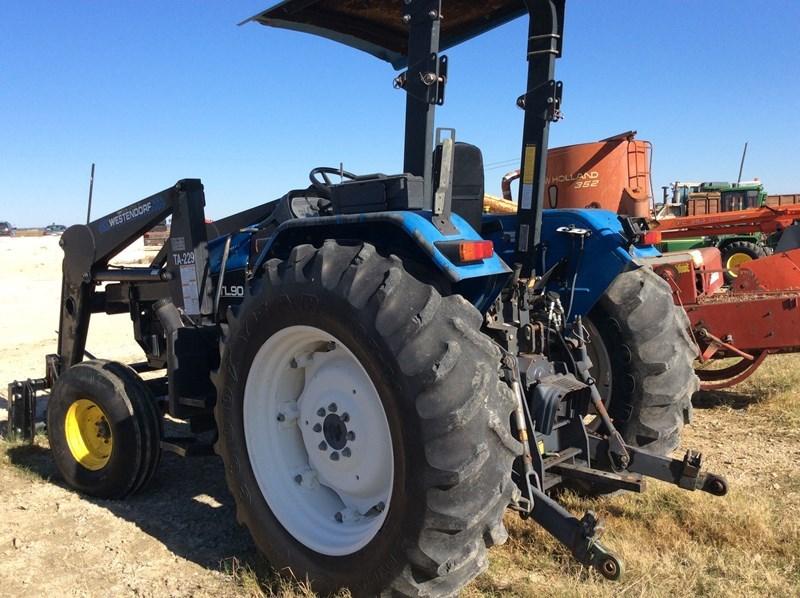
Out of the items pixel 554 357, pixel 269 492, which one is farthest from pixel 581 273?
pixel 269 492

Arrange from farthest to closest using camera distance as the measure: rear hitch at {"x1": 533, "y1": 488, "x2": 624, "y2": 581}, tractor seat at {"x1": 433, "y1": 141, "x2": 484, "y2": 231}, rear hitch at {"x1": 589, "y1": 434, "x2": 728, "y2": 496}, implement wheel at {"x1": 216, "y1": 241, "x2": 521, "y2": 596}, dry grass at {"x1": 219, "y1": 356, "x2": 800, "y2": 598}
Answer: tractor seat at {"x1": 433, "y1": 141, "x2": 484, "y2": 231} < rear hitch at {"x1": 589, "y1": 434, "x2": 728, "y2": 496} < dry grass at {"x1": 219, "y1": 356, "x2": 800, "y2": 598} < rear hitch at {"x1": 533, "y1": 488, "x2": 624, "y2": 581} < implement wheel at {"x1": 216, "y1": 241, "x2": 521, "y2": 596}

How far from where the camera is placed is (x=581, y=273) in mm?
3865

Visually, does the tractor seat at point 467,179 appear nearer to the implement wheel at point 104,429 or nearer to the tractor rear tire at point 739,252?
the implement wheel at point 104,429

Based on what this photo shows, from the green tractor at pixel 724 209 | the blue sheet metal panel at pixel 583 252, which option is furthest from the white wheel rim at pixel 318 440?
the green tractor at pixel 724 209

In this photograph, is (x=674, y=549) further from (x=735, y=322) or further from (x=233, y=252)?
(x=735, y=322)

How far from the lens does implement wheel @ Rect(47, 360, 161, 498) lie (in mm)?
4027

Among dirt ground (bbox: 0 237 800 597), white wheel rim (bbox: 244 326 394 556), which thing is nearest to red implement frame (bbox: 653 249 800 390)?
dirt ground (bbox: 0 237 800 597)

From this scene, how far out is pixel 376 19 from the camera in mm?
3842

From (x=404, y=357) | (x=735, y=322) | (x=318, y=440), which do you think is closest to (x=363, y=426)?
(x=318, y=440)

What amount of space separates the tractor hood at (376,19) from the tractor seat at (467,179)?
785 mm

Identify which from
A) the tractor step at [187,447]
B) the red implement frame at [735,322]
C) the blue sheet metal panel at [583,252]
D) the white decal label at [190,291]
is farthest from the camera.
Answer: the red implement frame at [735,322]

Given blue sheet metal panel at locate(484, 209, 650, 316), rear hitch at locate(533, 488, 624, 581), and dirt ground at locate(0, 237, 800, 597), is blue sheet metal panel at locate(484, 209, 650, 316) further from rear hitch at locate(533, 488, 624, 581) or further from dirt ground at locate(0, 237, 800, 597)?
rear hitch at locate(533, 488, 624, 581)

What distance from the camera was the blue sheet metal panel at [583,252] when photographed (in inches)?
149

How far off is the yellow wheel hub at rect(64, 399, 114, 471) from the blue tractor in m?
0.02
